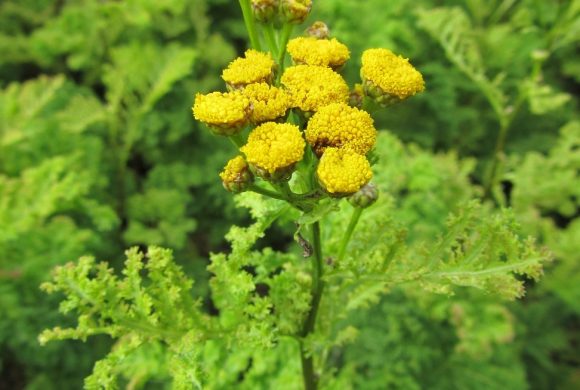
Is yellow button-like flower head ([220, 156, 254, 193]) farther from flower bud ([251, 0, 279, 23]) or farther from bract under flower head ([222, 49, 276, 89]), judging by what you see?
flower bud ([251, 0, 279, 23])

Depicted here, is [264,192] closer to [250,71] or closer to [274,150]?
[274,150]

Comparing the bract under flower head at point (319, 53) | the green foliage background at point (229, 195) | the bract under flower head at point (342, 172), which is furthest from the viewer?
the green foliage background at point (229, 195)

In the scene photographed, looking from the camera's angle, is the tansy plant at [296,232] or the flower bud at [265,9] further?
the flower bud at [265,9]

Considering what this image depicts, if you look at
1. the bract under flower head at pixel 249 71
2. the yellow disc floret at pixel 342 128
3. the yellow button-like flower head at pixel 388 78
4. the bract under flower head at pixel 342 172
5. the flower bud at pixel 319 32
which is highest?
the flower bud at pixel 319 32

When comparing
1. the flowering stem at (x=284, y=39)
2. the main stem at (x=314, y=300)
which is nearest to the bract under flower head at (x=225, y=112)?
the flowering stem at (x=284, y=39)

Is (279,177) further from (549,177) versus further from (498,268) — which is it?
(549,177)

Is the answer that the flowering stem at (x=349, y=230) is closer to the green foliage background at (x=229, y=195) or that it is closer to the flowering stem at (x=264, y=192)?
the flowering stem at (x=264, y=192)

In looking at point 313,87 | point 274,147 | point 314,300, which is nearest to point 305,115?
point 313,87
